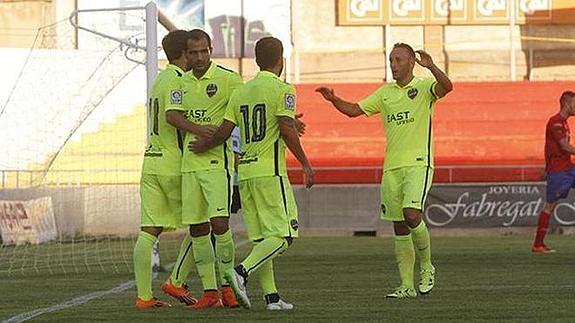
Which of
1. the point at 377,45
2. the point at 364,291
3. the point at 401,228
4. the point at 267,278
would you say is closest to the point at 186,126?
the point at 267,278

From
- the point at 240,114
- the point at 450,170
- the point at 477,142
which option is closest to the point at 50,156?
the point at 450,170

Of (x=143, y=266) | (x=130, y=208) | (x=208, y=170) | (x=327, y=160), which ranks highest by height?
(x=208, y=170)

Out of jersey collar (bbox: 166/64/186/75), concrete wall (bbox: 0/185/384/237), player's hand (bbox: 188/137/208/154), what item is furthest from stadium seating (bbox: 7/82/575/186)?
player's hand (bbox: 188/137/208/154)

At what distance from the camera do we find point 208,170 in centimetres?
1043

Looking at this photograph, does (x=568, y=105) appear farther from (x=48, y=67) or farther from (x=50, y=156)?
(x=50, y=156)

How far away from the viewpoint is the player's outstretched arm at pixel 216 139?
33.9 ft

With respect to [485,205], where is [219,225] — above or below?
above

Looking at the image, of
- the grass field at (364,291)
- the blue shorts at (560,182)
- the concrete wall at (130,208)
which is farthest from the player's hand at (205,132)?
Result: the concrete wall at (130,208)

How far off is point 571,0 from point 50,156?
16339 mm

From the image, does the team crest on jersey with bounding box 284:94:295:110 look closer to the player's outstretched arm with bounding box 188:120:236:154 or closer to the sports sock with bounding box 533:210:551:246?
the player's outstretched arm with bounding box 188:120:236:154

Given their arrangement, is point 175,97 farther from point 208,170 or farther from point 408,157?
point 408,157

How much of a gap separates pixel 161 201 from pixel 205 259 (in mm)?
522

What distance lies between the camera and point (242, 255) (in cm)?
1962

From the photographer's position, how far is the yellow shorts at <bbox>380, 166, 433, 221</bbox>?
11.6 meters
